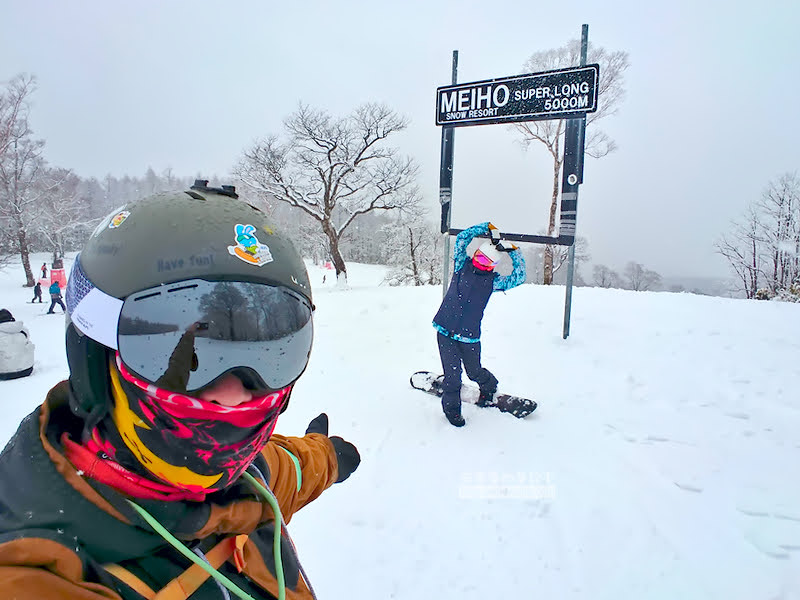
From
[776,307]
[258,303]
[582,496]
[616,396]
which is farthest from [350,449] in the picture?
[776,307]

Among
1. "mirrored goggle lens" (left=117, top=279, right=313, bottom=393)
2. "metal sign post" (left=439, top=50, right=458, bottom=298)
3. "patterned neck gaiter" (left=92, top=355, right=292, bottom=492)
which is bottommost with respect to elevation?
"patterned neck gaiter" (left=92, top=355, right=292, bottom=492)

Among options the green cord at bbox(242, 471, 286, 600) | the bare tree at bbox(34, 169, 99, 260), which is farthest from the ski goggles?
the bare tree at bbox(34, 169, 99, 260)

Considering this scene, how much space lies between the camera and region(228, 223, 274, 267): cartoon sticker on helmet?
1.06 meters

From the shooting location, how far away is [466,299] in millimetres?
4188

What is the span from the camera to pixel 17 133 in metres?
19.5

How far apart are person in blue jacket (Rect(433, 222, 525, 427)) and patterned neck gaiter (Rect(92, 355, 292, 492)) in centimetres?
327

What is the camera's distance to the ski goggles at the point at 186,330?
0.98 m

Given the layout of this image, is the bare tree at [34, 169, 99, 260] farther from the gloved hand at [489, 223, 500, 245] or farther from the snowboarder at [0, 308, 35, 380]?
the gloved hand at [489, 223, 500, 245]

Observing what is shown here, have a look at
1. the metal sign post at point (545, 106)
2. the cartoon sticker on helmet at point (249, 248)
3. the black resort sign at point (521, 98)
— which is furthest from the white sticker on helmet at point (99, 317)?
the black resort sign at point (521, 98)

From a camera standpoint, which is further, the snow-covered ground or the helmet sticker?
the snow-covered ground

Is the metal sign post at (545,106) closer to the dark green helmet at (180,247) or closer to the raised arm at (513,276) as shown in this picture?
the raised arm at (513,276)

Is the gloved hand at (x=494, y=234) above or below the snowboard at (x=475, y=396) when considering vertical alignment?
above

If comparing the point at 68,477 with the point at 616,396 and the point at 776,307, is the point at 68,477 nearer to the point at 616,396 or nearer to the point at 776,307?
the point at 616,396

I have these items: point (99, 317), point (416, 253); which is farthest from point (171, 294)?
point (416, 253)
